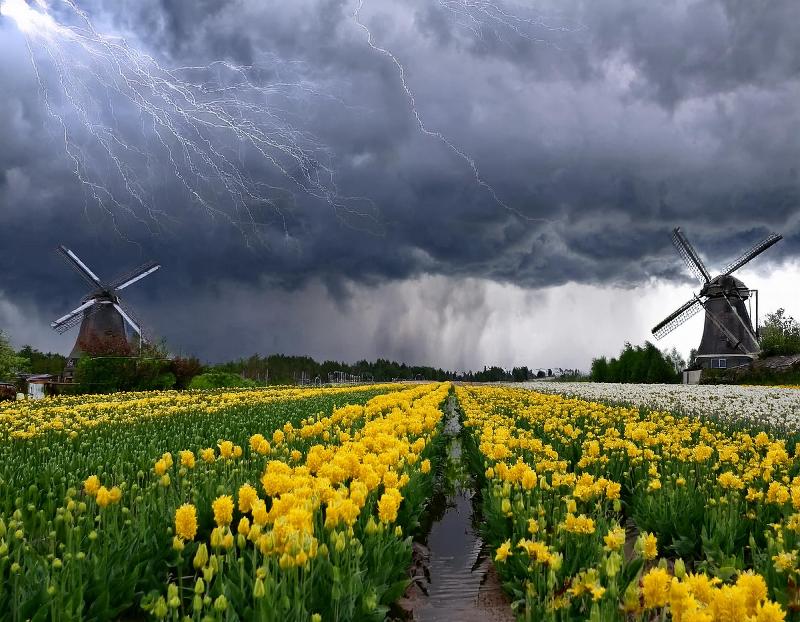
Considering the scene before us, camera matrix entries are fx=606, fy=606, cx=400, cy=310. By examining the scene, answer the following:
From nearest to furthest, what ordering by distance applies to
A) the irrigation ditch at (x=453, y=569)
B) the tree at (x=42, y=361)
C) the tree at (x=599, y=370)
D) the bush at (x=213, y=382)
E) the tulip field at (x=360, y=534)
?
1. the tulip field at (x=360, y=534)
2. the irrigation ditch at (x=453, y=569)
3. the bush at (x=213, y=382)
4. the tree at (x=599, y=370)
5. the tree at (x=42, y=361)

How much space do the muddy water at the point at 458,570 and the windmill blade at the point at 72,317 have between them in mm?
51653

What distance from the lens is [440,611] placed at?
5328mm

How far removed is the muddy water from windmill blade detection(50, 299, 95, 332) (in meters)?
51.7

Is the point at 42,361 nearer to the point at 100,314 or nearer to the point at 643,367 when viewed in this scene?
the point at 100,314

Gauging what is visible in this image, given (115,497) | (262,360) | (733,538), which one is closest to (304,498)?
(115,497)

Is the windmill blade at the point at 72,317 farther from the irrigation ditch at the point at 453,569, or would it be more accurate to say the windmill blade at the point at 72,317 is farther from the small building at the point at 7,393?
the irrigation ditch at the point at 453,569

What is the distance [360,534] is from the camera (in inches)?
196

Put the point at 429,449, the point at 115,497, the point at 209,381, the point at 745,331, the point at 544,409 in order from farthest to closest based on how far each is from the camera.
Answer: the point at 745,331 < the point at 209,381 < the point at 544,409 < the point at 429,449 < the point at 115,497

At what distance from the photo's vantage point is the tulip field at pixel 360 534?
326 centimetres

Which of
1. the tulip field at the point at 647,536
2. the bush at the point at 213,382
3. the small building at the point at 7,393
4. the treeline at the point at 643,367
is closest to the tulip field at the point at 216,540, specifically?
the tulip field at the point at 647,536

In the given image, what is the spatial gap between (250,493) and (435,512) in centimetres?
562

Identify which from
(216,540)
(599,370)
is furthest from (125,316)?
(216,540)

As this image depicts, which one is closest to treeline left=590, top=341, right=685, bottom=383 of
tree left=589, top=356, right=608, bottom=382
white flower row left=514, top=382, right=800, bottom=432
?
tree left=589, top=356, right=608, bottom=382

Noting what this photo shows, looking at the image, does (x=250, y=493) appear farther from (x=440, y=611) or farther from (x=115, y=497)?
(x=440, y=611)
